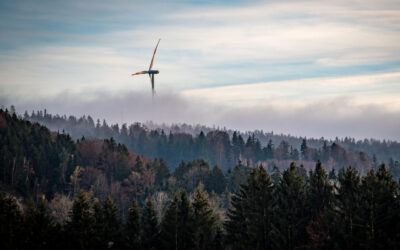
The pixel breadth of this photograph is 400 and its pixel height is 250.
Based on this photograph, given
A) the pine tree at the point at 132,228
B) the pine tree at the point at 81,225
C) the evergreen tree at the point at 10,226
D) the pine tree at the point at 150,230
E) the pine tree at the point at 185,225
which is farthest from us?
the pine tree at the point at 150,230

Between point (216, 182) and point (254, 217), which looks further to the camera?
point (216, 182)

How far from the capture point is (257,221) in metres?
80.8

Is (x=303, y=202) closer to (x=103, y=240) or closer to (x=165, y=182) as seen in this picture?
(x=103, y=240)

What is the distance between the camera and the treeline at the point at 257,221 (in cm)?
7019

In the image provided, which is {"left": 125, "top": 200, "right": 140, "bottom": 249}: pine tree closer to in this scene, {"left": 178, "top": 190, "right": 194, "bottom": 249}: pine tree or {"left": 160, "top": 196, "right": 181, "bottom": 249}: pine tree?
{"left": 160, "top": 196, "right": 181, "bottom": 249}: pine tree

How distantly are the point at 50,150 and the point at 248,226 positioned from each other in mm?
113008

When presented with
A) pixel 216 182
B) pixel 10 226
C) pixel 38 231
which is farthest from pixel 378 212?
pixel 216 182

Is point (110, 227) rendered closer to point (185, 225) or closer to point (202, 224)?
point (185, 225)

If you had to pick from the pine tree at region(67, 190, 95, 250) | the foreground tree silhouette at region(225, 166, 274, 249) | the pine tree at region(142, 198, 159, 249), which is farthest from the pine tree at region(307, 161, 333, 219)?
the pine tree at region(67, 190, 95, 250)

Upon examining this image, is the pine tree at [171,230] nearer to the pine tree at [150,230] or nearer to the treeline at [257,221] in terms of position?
the treeline at [257,221]

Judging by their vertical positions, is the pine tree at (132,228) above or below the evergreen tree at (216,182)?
below

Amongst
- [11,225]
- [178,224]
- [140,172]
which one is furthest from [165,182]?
[11,225]

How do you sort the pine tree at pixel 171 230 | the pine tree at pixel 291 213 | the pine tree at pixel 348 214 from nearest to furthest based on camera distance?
the pine tree at pixel 348 214 → the pine tree at pixel 291 213 → the pine tree at pixel 171 230

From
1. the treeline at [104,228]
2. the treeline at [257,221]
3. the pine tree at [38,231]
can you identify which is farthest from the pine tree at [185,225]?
the pine tree at [38,231]
